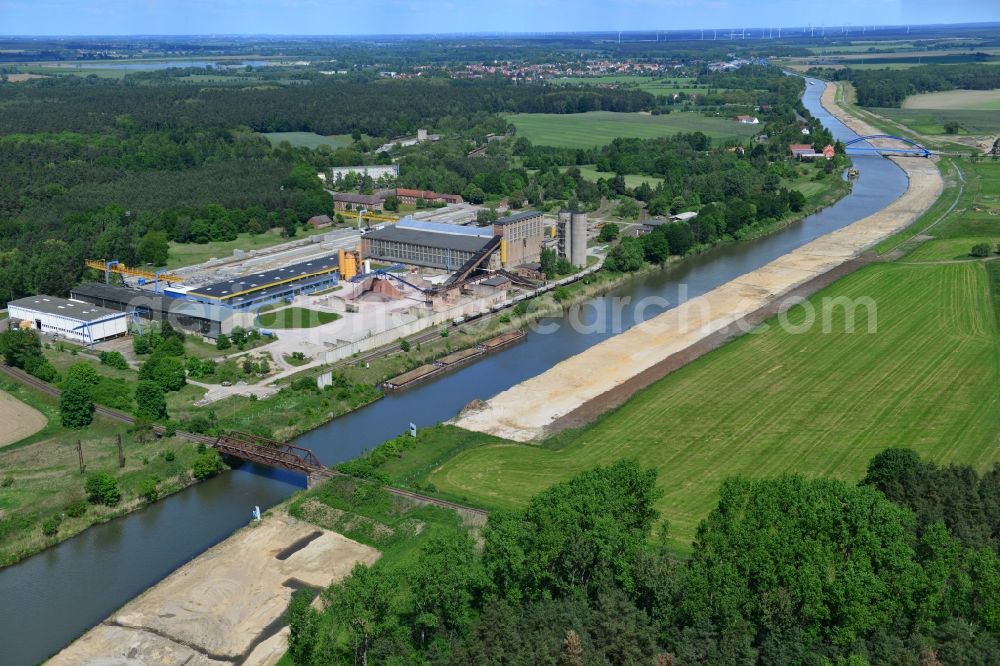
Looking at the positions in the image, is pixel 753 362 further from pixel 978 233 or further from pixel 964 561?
pixel 978 233

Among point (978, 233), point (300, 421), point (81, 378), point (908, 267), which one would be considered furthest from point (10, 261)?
point (978, 233)

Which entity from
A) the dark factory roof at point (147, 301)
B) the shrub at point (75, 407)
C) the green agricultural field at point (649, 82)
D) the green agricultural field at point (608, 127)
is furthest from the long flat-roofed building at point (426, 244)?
the green agricultural field at point (649, 82)

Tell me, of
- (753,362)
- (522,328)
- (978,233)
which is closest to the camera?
(753,362)

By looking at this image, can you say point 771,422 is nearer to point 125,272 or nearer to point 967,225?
point 125,272

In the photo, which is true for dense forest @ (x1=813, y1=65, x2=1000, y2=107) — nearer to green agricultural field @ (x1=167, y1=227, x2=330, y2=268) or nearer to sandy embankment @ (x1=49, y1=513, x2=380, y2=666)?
green agricultural field @ (x1=167, y1=227, x2=330, y2=268)

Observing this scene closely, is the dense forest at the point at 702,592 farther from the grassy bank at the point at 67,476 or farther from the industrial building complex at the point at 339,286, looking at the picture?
the industrial building complex at the point at 339,286

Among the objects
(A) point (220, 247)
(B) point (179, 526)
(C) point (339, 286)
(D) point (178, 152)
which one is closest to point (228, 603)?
(B) point (179, 526)

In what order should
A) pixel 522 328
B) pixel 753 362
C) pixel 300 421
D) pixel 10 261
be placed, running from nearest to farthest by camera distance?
pixel 300 421, pixel 753 362, pixel 522 328, pixel 10 261

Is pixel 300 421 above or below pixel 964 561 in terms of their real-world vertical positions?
below
